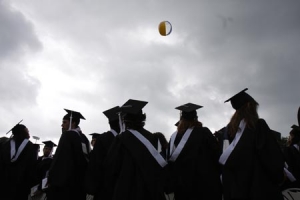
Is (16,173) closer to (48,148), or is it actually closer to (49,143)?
(48,148)

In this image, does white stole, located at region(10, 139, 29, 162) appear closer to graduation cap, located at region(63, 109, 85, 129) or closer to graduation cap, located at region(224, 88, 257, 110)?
graduation cap, located at region(63, 109, 85, 129)

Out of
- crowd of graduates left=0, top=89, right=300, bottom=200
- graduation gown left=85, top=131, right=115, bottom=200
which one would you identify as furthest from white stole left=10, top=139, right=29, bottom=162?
graduation gown left=85, top=131, right=115, bottom=200

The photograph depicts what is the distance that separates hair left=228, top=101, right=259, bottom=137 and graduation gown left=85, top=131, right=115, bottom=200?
2265 mm

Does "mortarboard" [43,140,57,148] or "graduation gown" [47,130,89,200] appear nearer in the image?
"graduation gown" [47,130,89,200]

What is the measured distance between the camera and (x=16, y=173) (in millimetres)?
7566

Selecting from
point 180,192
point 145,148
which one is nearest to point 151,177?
point 145,148

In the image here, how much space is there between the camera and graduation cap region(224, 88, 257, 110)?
→ 443 centimetres

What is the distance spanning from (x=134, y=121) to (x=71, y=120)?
2128mm

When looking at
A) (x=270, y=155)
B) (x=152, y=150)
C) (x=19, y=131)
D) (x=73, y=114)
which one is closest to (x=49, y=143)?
(x=19, y=131)

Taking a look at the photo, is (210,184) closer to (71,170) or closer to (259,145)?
(259,145)

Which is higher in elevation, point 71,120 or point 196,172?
point 71,120

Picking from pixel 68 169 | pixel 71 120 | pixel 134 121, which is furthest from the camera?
pixel 71 120

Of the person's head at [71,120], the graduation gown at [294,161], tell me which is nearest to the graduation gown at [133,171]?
the person's head at [71,120]

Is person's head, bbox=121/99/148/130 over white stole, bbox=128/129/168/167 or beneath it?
over
